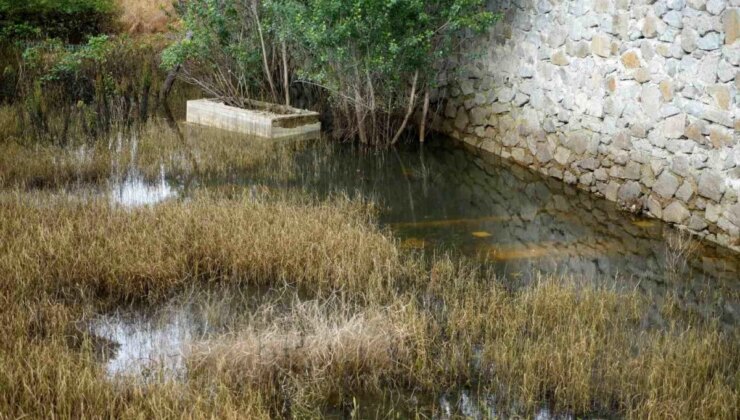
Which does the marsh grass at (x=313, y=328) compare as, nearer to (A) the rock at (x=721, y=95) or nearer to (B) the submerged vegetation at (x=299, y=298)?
(B) the submerged vegetation at (x=299, y=298)

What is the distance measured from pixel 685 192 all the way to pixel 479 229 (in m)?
2.09

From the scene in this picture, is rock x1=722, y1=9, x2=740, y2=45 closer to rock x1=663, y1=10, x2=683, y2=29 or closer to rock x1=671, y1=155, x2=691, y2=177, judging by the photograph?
rock x1=663, y1=10, x2=683, y2=29

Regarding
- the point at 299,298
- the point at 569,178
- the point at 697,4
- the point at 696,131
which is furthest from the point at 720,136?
the point at 299,298

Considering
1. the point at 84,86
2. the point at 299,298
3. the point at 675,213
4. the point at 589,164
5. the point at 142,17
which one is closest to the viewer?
the point at 299,298

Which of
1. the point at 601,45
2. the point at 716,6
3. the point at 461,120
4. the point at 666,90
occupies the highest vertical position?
the point at 716,6

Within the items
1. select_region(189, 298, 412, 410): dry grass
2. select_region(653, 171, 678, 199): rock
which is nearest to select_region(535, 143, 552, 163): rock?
select_region(653, 171, 678, 199): rock

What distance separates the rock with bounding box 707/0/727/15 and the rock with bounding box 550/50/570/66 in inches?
102

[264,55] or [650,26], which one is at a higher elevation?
[650,26]

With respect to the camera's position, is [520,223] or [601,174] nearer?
[520,223]

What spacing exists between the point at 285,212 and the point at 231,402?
4018 mm

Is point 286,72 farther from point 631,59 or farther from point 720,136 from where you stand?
point 720,136

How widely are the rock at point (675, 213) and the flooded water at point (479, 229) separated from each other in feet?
0.37

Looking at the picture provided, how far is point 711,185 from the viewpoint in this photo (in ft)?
28.2

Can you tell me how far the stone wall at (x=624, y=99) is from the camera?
8516 millimetres
